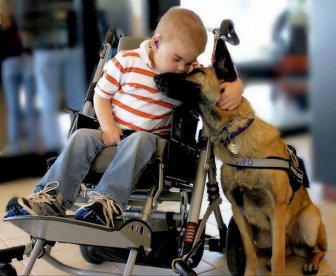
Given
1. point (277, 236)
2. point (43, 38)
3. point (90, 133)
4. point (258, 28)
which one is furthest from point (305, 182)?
point (43, 38)

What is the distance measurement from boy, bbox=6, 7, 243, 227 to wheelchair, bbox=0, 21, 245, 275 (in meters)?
0.05

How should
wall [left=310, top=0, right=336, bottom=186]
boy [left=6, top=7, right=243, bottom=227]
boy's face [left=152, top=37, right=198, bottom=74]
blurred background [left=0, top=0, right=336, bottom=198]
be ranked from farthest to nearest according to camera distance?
blurred background [left=0, top=0, right=336, bottom=198] → wall [left=310, top=0, right=336, bottom=186] → boy's face [left=152, top=37, right=198, bottom=74] → boy [left=6, top=7, right=243, bottom=227]

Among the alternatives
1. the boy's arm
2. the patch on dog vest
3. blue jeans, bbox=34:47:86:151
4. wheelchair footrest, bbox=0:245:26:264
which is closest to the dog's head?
the boy's arm

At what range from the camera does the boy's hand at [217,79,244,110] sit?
4.78 ft

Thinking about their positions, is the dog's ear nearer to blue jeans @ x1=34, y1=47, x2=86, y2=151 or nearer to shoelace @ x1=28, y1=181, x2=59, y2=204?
shoelace @ x1=28, y1=181, x2=59, y2=204

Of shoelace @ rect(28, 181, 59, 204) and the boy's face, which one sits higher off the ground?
the boy's face

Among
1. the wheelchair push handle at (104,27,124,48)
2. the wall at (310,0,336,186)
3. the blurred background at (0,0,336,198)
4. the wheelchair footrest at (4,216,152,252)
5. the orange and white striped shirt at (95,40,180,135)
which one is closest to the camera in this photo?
the wheelchair footrest at (4,216,152,252)

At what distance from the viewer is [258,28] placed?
123 inches

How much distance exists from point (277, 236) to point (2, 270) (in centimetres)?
95

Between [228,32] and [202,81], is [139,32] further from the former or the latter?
[202,81]

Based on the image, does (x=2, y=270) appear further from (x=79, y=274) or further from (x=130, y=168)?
(x=130, y=168)

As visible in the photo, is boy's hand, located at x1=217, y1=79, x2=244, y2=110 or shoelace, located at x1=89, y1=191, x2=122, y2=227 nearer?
shoelace, located at x1=89, y1=191, x2=122, y2=227

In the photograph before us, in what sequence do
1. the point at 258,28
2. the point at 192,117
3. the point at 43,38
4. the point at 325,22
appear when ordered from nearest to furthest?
the point at 192,117, the point at 325,22, the point at 258,28, the point at 43,38

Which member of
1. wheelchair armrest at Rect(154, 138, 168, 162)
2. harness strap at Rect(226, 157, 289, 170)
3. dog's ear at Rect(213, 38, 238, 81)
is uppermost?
dog's ear at Rect(213, 38, 238, 81)
